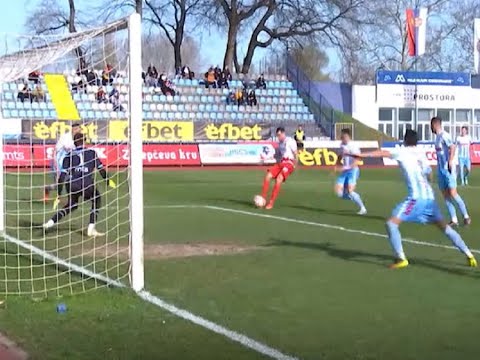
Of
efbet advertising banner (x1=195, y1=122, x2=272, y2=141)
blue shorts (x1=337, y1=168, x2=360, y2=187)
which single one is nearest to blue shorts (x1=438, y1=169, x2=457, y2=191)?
blue shorts (x1=337, y1=168, x2=360, y2=187)

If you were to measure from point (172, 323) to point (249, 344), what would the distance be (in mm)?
984

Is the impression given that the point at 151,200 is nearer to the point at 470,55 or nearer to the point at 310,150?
the point at 310,150

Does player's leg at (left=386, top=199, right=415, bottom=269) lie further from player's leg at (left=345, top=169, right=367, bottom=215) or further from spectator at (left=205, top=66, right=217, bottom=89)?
spectator at (left=205, top=66, right=217, bottom=89)

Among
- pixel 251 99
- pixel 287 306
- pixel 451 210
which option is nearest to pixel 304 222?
pixel 451 210

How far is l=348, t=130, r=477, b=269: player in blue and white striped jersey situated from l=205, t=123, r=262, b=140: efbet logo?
34.1 meters

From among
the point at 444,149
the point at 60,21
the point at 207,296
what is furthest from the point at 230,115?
the point at 207,296

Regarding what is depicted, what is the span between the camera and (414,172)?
9625 mm

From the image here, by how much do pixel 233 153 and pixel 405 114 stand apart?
74.4 feet

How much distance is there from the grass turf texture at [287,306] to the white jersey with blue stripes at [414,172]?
35.6 inches

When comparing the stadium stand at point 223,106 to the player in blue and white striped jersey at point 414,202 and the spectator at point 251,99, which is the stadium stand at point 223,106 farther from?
the player in blue and white striped jersey at point 414,202

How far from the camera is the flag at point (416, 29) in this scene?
44.3 metres

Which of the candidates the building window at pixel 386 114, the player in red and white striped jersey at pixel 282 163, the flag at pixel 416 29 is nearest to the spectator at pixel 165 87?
the flag at pixel 416 29

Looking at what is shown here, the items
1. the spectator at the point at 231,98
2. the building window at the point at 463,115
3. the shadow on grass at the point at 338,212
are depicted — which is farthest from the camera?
the building window at the point at 463,115

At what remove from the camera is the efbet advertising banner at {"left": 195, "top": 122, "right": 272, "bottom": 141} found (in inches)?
1718
